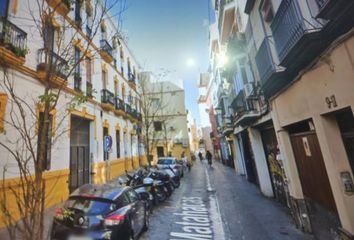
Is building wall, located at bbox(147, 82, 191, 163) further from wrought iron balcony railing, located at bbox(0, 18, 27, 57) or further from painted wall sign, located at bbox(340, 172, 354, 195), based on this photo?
painted wall sign, located at bbox(340, 172, 354, 195)

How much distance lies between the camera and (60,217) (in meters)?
4.11

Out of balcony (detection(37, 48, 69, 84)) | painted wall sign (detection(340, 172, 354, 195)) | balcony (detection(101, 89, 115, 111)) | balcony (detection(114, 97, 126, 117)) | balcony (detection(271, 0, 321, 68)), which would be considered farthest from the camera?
balcony (detection(114, 97, 126, 117))

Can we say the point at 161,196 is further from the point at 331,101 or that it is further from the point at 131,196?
the point at 331,101

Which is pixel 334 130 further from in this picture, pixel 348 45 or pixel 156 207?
pixel 156 207

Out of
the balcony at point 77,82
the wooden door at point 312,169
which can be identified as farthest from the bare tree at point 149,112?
the wooden door at point 312,169

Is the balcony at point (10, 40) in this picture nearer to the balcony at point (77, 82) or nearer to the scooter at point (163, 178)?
Result: the balcony at point (77, 82)

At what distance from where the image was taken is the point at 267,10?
633cm

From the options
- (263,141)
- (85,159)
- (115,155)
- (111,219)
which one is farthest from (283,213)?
(115,155)

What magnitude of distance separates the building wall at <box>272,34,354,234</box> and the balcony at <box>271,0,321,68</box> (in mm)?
310

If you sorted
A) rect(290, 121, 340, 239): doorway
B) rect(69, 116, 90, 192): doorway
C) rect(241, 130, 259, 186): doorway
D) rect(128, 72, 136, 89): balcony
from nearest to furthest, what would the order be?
rect(290, 121, 340, 239): doorway < rect(69, 116, 90, 192): doorway < rect(241, 130, 259, 186): doorway < rect(128, 72, 136, 89): balcony

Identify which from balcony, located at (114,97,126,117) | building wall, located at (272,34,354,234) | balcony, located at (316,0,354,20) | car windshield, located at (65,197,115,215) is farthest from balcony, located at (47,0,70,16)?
balcony, located at (114,97,126,117)

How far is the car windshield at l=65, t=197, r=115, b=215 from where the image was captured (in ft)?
13.3

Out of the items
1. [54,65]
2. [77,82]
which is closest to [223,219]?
[54,65]

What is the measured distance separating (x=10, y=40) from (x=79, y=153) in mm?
6278
